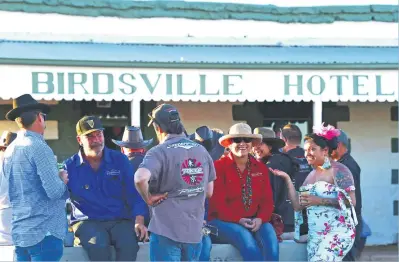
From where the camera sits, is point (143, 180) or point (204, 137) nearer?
point (143, 180)

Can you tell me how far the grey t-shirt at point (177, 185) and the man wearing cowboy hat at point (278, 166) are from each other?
4.53 ft

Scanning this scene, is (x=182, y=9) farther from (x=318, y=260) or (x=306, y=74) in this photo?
(x=318, y=260)

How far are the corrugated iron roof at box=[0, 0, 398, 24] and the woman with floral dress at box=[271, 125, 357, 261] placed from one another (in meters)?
5.51

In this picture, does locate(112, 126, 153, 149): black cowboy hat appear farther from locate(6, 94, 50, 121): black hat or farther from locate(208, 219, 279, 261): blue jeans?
locate(6, 94, 50, 121): black hat

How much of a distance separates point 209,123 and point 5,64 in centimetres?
309

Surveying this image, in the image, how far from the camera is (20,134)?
5.73 m

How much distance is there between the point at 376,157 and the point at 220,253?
6.04 metres

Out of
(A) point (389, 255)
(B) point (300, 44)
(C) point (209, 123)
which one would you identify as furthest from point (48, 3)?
(A) point (389, 255)

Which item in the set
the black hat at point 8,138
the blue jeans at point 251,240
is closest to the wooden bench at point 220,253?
the blue jeans at point 251,240

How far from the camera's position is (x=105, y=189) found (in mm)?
6004

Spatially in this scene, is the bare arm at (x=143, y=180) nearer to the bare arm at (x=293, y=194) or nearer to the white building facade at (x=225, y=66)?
the bare arm at (x=293, y=194)

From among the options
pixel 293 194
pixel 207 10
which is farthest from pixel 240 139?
pixel 207 10

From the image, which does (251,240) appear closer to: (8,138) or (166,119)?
(166,119)

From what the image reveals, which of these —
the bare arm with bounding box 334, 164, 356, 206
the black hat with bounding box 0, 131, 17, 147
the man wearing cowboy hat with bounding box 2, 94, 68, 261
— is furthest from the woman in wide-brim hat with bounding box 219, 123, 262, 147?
the black hat with bounding box 0, 131, 17, 147
